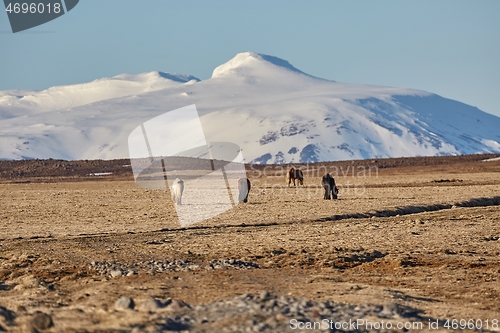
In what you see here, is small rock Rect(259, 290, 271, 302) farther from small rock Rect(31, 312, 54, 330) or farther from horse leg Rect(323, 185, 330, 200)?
horse leg Rect(323, 185, 330, 200)

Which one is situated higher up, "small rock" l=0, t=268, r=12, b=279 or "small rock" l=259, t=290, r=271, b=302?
"small rock" l=259, t=290, r=271, b=302

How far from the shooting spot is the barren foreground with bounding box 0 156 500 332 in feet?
26.4

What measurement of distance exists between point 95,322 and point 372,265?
6525 millimetres

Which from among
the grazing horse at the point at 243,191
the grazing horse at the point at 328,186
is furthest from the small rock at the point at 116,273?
the grazing horse at the point at 328,186

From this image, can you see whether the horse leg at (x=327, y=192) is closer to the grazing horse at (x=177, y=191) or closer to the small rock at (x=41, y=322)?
the grazing horse at (x=177, y=191)

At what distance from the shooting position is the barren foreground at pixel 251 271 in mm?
8047

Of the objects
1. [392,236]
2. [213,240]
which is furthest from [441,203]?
[213,240]

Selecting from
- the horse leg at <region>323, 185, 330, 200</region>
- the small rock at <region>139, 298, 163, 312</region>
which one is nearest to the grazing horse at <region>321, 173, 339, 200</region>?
the horse leg at <region>323, 185, 330, 200</region>

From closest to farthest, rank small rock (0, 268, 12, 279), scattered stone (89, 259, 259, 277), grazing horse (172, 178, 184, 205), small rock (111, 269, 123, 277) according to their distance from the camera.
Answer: small rock (111, 269, 123, 277) → scattered stone (89, 259, 259, 277) → small rock (0, 268, 12, 279) → grazing horse (172, 178, 184, 205)

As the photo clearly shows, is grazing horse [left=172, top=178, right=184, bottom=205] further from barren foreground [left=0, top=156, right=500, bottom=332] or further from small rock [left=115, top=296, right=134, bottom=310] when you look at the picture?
small rock [left=115, top=296, right=134, bottom=310]

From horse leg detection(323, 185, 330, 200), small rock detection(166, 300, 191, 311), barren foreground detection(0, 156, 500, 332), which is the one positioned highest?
small rock detection(166, 300, 191, 311)

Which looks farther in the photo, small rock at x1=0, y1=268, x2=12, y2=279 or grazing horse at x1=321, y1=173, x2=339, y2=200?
grazing horse at x1=321, y1=173, x2=339, y2=200

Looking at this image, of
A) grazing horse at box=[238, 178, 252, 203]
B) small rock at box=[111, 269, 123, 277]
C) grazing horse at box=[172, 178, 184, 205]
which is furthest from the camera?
grazing horse at box=[238, 178, 252, 203]

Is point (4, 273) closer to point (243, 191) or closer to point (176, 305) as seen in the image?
point (176, 305)
